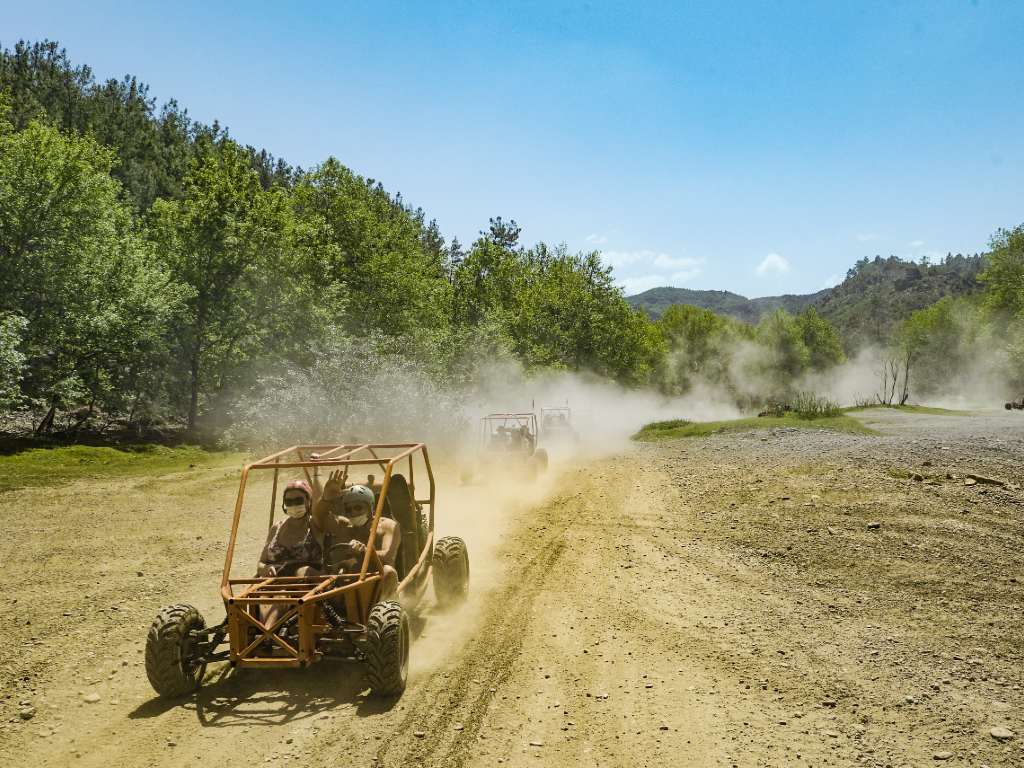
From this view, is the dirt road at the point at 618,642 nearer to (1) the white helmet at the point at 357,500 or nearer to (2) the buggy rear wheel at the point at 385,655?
(2) the buggy rear wheel at the point at 385,655

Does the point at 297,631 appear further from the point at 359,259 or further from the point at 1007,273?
the point at 1007,273

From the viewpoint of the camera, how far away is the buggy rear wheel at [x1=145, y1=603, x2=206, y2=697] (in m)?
6.25

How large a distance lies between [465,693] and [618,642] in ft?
7.22

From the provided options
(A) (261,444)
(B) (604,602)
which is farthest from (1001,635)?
(A) (261,444)

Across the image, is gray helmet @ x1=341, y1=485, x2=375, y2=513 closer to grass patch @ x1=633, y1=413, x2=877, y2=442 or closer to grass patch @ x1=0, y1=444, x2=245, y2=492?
grass patch @ x1=0, y1=444, x2=245, y2=492

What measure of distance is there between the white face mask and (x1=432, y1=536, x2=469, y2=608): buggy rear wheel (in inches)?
80.0

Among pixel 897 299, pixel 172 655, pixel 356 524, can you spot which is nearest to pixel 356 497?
pixel 356 524

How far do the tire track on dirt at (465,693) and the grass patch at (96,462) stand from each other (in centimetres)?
1577

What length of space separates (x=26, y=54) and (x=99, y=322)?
75176 millimetres

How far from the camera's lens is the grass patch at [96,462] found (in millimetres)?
19672

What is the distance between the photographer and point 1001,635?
26.6 feet

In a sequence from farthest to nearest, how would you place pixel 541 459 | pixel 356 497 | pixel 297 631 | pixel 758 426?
pixel 758 426
pixel 541 459
pixel 356 497
pixel 297 631

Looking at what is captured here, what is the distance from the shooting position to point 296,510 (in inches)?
302

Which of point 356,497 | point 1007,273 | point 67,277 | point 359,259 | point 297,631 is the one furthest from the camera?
point 1007,273
